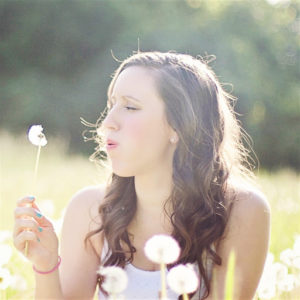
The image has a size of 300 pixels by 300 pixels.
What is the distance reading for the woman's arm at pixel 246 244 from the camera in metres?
2.17

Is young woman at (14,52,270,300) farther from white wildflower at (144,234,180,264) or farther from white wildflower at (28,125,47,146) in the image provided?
white wildflower at (144,234,180,264)

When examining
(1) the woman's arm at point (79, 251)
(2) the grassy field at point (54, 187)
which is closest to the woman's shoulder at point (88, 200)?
(1) the woman's arm at point (79, 251)

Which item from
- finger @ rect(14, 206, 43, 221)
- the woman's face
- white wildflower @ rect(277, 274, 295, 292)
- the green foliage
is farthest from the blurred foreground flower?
the green foliage

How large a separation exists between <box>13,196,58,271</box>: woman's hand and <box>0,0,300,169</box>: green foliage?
12090 millimetres

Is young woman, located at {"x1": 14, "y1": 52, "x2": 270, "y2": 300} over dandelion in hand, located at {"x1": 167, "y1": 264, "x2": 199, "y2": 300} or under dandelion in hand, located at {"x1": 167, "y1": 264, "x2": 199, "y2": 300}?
over

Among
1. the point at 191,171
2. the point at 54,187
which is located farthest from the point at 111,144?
the point at 54,187

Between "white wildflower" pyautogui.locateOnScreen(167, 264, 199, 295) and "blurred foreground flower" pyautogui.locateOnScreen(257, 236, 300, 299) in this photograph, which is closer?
"white wildflower" pyautogui.locateOnScreen(167, 264, 199, 295)

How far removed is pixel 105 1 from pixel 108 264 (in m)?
14.6

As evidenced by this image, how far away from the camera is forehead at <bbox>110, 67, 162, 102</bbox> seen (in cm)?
214

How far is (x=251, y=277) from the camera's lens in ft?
7.16

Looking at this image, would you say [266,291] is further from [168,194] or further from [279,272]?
[168,194]

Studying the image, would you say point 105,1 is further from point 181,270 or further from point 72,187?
point 181,270

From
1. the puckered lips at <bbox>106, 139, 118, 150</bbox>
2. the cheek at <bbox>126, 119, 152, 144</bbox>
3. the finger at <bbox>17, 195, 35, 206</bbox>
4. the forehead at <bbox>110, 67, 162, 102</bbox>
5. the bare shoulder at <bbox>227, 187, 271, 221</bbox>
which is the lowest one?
the finger at <bbox>17, 195, 35, 206</bbox>

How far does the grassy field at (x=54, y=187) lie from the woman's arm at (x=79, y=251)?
0.17m
